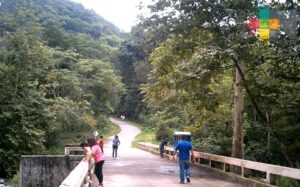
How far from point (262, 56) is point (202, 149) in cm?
1366

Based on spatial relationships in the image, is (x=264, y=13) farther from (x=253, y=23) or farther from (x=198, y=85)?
(x=198, y=85)

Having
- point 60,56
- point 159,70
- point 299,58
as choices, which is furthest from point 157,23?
point 60,56

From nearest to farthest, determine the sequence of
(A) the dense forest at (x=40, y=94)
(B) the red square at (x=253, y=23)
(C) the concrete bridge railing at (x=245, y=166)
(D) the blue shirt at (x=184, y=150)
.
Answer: (C) the concrete bridge railing at (x=245, y=166), (B) the red square at (x=253, y=23), (D) the blue shirt at (x=184, y=150), (A) the dense forest at (x=40, y=94)

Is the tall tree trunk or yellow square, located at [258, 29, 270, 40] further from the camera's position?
the tall tree trunk

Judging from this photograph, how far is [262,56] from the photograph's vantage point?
1655cm

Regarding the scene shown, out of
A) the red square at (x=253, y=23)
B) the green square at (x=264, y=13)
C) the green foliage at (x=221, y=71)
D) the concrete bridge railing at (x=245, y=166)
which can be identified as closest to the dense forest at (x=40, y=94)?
the green foliage at (x=221, y=71)

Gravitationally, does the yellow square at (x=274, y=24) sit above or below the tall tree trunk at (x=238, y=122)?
above

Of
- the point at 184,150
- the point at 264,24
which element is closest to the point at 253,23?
the point at 264,24

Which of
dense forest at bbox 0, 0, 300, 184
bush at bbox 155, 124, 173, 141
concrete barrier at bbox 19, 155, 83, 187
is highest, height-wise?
dense forest at bbox 0, 0, 300, 184

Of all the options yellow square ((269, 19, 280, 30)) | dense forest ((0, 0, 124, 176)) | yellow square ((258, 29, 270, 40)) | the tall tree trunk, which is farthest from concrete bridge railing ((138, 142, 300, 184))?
dense forest ((0, 0, 124, 176))

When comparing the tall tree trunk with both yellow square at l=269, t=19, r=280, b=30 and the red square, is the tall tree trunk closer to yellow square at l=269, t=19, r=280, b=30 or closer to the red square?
the red square

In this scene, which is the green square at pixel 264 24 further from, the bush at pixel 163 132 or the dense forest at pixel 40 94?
the bush at pixel 163 132

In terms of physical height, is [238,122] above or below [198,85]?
below

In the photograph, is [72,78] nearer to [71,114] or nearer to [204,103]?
[71,114]
